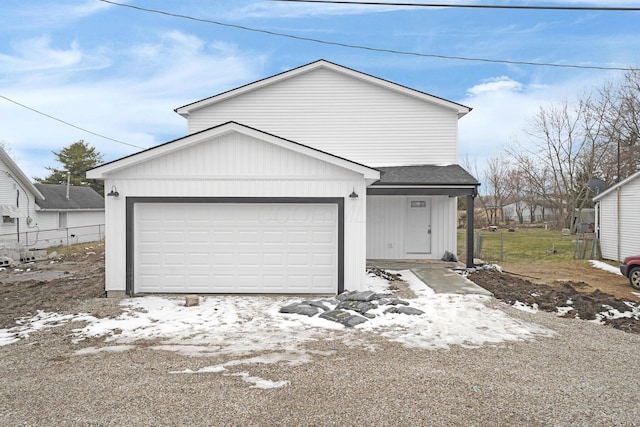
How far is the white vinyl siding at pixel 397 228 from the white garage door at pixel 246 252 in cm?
608

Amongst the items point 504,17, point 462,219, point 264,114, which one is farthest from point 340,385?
point 462,219

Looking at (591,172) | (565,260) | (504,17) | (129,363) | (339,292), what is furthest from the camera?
(591,172)

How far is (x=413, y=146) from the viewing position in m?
15.8

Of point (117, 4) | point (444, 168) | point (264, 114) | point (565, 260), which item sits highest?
point (117, 4)

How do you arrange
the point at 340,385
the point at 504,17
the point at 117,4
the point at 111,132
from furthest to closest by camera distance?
1. the point at 111,132
2. the point at 504,17
3. the point at 117,4
4. the point at 340,385

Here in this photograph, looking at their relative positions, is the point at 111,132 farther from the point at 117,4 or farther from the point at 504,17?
the point at 504,17

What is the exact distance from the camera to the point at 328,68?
1584 centimetres

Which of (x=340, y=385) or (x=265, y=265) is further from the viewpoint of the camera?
(x=265, y=265)

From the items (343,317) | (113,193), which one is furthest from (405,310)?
(113,193)

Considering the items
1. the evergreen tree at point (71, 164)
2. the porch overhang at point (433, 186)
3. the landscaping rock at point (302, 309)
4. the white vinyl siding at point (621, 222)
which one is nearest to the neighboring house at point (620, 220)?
the white vinyl siding at point (621, 222)

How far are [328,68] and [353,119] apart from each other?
2.05 metres

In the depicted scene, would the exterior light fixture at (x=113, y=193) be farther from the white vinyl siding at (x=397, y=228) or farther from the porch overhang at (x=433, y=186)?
the white vinyl siding at (x=397, y=228)

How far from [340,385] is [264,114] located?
41.3 ft

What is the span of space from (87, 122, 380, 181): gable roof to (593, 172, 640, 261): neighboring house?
12721 mm
